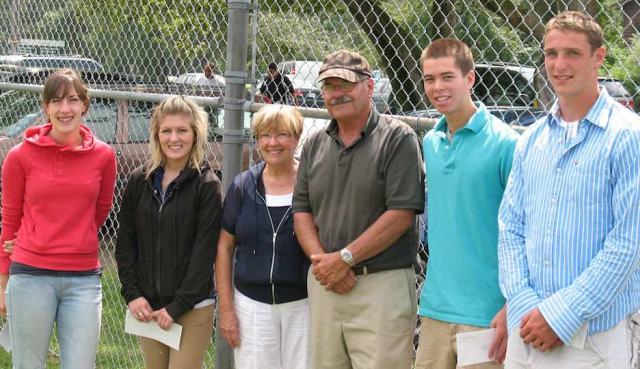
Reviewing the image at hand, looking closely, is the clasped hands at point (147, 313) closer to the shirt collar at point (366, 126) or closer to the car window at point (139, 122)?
the shirt collar at point (366, 126)

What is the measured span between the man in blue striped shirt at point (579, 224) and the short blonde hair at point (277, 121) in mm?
1251

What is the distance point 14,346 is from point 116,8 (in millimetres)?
2894

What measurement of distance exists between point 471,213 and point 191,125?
58.3 inches

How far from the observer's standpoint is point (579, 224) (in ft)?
9.64

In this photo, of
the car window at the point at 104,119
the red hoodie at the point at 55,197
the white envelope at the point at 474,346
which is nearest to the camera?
the white envelope at the point at 474,346

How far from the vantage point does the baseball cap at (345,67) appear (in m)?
3.75

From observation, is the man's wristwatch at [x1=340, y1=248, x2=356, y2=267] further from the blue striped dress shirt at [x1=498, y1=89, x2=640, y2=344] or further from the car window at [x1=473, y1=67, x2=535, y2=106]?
the car window at [x1=473, y1=67, x2=535, y2=106]

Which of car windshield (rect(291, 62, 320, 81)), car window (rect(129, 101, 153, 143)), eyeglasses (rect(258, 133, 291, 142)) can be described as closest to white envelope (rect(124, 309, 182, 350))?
eyeglasses (rect(258, 133, 291, 142))

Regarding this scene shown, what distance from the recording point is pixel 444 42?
3418mm

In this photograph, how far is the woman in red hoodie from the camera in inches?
174

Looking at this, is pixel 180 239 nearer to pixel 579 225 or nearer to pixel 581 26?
pixel 579 225

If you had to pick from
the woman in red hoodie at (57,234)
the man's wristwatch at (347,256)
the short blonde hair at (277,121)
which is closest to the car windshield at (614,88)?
the man's wristwatch at (347,256)

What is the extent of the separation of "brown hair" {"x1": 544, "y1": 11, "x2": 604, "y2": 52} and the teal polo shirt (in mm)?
518

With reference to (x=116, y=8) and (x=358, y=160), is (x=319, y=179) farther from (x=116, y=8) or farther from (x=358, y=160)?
(x=116, y=8)
